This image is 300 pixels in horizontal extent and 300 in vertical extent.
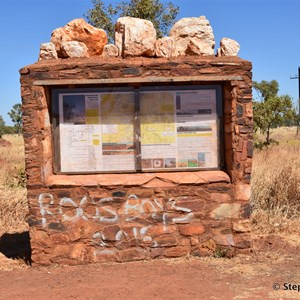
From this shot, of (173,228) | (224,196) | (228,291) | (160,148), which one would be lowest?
(228,291)

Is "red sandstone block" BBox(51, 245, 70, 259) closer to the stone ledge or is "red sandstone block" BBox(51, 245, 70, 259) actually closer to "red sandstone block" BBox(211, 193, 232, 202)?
the stone ledge

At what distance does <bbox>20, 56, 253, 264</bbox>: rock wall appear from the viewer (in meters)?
5.33

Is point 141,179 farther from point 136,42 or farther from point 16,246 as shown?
point 16,246

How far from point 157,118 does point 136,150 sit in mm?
498

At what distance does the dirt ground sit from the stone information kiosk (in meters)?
0.21

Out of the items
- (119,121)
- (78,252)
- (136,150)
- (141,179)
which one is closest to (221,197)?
(141,179)

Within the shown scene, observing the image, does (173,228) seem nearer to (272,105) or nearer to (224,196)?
(224,196)

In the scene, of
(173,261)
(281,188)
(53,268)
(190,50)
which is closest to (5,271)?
(53,268)

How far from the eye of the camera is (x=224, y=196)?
546 cm

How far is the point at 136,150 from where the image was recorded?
5547 mm

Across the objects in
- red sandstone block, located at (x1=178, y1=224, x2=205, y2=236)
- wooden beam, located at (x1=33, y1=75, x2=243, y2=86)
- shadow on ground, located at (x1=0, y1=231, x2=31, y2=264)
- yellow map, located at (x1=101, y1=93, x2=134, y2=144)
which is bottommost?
shadow on ground, located at (x1=0, y1=231, x2=31, y2=264)

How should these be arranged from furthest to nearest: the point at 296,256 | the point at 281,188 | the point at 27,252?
the point at 281,188
the point at 27,252
the point at 296,256

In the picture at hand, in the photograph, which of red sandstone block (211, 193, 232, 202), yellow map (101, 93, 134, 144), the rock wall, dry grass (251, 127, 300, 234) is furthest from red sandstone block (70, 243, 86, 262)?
dry grass (251, 127, 300, 234)

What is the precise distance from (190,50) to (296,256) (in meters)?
3.10
